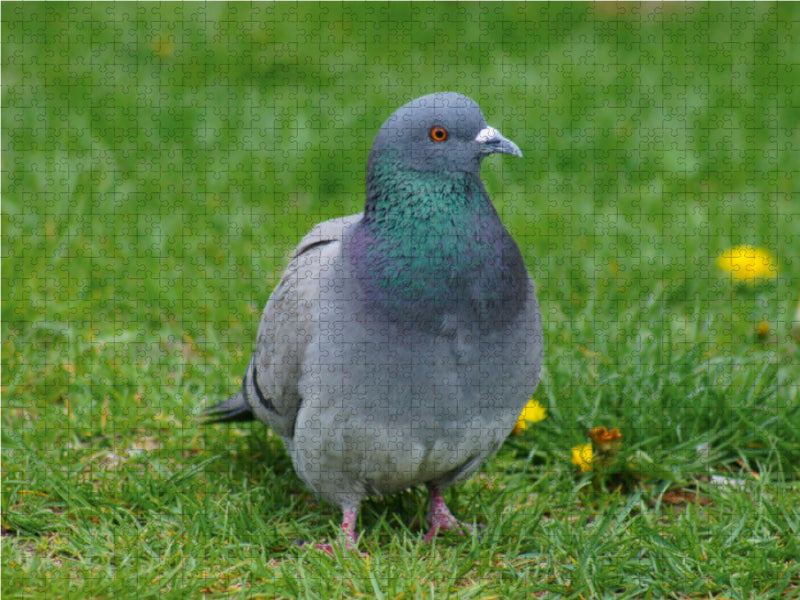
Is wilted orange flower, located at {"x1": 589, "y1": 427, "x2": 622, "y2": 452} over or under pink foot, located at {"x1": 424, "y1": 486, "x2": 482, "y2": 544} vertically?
over

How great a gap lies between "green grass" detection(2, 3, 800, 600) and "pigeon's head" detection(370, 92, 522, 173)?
1266mm

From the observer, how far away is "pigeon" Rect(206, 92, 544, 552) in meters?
3.14

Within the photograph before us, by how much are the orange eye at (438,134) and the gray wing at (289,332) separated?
A: 1.62 ft

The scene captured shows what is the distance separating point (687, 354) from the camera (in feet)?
13.7

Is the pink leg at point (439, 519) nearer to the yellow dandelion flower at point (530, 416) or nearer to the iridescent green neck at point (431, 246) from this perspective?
the yellow dandelion flower at point (530, 416)

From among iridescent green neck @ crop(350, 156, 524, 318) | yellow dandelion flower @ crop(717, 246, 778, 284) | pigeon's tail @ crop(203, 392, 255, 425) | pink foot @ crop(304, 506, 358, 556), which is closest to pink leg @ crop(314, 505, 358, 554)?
pink foot @ crop(304, 506, 358, 556)

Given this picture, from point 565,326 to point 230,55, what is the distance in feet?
11.1

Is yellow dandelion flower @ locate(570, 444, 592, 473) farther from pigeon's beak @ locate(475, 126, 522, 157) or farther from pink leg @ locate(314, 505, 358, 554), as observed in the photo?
pigeon's beak @ locate(475, 126, 522, 157)

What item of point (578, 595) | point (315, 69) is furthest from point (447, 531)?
point (315, 69)

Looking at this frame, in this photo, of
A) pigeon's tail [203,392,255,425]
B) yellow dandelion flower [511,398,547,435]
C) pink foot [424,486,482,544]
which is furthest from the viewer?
yellow dandelion flower [511,398,547,435]

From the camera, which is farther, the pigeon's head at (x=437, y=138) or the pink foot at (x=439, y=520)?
the pink foot at (x=439, y=520)

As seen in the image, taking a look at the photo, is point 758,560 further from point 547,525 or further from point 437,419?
point 437,419

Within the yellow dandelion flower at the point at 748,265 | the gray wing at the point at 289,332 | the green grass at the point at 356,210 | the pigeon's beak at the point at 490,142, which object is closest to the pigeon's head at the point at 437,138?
the pigeon's beak at the point at 490,142

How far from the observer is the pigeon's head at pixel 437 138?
10.6ft
